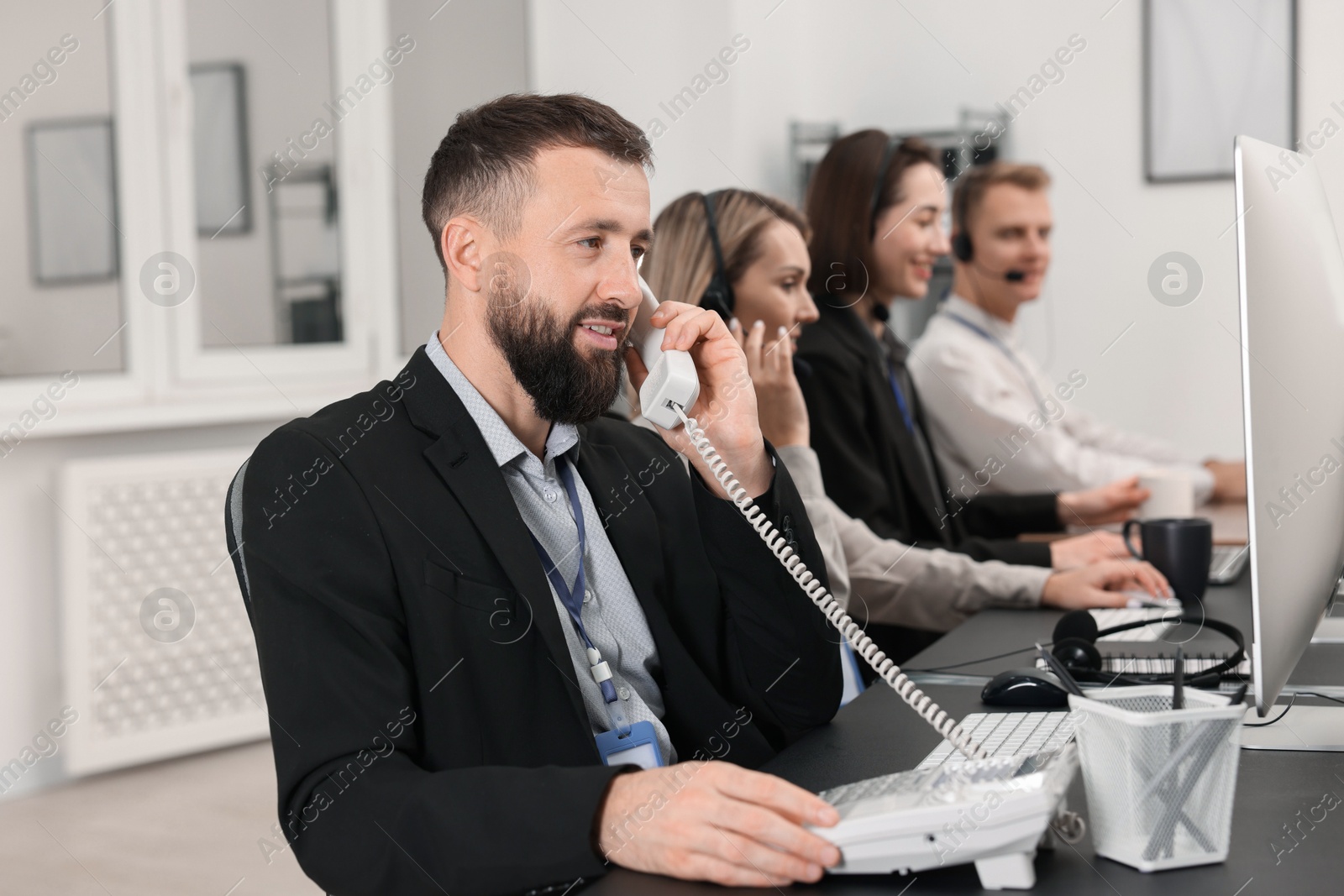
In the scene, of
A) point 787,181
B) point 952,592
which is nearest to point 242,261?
point 787,181

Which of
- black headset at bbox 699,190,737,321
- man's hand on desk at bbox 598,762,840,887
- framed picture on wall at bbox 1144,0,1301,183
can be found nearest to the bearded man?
man's hand on desk at bbox 598,762,840,887

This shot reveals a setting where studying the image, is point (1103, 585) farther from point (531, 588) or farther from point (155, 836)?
point (155, 836)

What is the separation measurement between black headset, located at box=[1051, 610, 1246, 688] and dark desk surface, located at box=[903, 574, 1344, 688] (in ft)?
0.08

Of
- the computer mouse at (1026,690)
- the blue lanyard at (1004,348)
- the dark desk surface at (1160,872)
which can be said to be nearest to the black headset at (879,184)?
the blue lanyard at (1004,348)

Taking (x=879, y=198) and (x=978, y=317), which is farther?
(x=978, y=317)

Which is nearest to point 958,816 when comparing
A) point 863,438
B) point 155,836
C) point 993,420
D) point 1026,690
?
point 1026,690

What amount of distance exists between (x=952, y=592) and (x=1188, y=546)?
349 millimetres

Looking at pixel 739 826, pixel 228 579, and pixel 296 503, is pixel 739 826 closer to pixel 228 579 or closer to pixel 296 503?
pixel 296 503

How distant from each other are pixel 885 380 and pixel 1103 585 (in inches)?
28.7

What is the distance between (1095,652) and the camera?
1.31m

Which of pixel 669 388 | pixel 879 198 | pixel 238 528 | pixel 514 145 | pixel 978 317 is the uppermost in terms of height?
pixel 879 198

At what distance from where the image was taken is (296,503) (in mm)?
1077

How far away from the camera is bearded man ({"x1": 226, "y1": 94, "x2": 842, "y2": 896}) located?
2.84 feet

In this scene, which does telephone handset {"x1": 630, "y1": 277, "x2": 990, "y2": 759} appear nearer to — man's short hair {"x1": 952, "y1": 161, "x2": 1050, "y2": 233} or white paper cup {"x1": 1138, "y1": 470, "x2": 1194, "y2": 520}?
white paper cup {"x1": 1138, "y1": 470, "x2": 1194, "y2": 520}
